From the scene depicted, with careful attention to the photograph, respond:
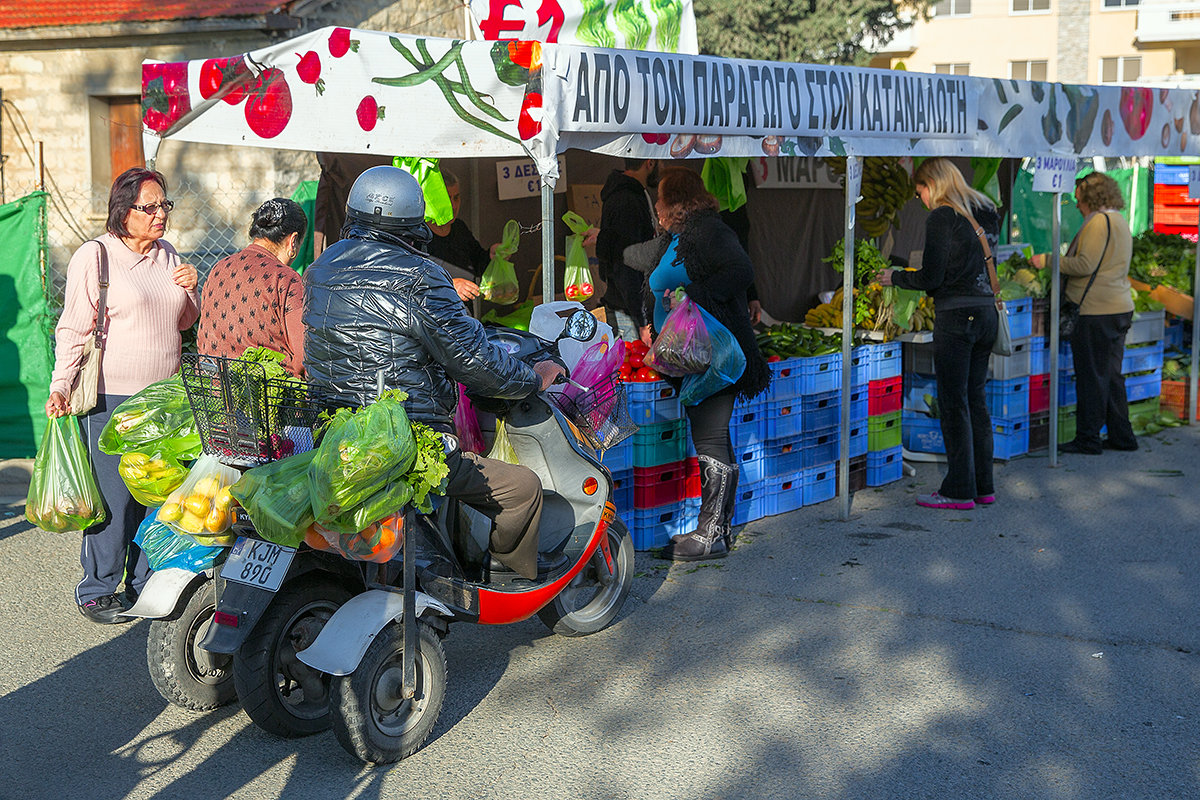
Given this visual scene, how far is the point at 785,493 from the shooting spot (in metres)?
7.85

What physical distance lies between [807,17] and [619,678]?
3285 centimetres

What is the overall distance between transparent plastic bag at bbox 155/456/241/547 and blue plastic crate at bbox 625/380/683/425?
2.92 metres

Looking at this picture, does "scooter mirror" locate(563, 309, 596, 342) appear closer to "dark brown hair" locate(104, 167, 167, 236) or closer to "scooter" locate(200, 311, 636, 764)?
"scooter" locate(200, 311, 636, 764)

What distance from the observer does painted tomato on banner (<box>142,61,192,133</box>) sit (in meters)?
6.24

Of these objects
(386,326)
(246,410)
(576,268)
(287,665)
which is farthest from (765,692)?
(576,268)

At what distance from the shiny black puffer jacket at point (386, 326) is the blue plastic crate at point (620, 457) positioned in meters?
2.37

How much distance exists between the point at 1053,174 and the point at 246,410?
21.2 ft

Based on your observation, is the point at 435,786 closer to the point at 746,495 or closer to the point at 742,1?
the point at 746,495

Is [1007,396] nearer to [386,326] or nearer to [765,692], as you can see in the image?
[765,692]

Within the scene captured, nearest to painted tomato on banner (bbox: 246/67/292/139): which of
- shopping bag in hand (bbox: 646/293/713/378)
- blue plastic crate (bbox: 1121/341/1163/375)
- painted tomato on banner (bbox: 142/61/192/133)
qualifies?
painted tomato on banner (bbox: 142/61/192/133)

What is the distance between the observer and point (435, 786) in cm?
417

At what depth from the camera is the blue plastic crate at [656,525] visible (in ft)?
22.8

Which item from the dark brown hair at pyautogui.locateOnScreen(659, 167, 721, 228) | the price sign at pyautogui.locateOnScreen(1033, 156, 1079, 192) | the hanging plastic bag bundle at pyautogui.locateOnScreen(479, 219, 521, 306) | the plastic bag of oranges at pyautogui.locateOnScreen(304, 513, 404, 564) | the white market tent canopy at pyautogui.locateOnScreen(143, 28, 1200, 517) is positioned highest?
the white market tent canopy at pyautogui.locateOnScreen(143, 28, 1200, 517)

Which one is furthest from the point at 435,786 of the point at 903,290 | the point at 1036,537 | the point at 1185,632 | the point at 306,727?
the point at 903,290
